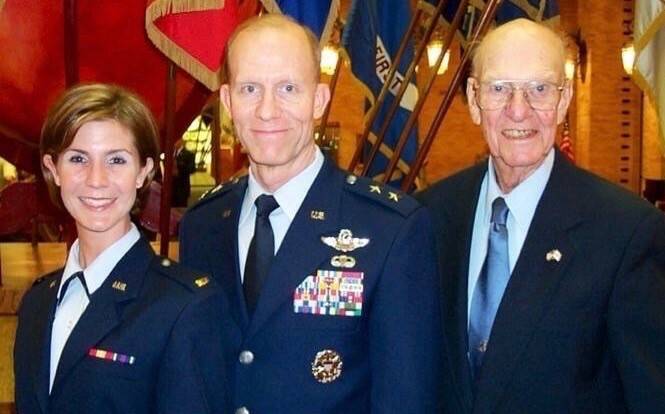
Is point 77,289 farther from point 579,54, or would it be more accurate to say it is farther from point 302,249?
point 579,54

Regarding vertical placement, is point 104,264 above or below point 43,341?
above

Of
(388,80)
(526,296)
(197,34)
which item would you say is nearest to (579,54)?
(388,80)

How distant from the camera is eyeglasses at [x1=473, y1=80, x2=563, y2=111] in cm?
176

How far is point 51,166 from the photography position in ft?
5.41

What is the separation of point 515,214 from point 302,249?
1.41 feet

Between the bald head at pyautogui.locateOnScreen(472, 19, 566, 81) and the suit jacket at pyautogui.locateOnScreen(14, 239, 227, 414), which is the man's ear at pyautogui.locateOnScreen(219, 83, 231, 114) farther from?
the bald head at pyautogui.locateOnScreen(472, 19, 566, 81)

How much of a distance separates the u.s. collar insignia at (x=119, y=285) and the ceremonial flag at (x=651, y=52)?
6.73 ft

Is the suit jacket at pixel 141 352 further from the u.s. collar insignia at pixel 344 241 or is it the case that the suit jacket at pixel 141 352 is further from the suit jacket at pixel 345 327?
the u.s. collar insignia at pixel 344 241

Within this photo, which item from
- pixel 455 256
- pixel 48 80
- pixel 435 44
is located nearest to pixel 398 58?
pixel 48 80

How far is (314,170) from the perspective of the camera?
5.73 ft

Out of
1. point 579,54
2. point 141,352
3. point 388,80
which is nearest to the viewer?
point 141,352

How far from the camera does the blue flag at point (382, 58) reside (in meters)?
5.13

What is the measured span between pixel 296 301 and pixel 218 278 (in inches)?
7.3

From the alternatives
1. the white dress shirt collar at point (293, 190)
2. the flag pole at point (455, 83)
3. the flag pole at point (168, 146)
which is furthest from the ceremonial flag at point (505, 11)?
the white dress shirt collar at point (293, 190)
